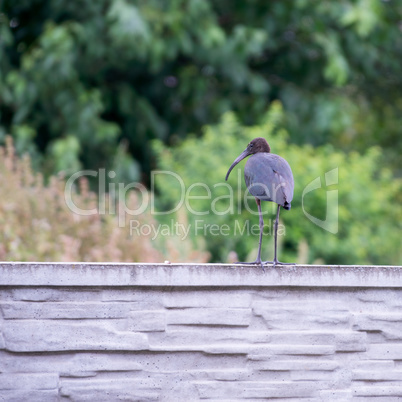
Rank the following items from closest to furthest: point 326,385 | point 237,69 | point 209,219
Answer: point 326,385
point 209,219
point 237,69

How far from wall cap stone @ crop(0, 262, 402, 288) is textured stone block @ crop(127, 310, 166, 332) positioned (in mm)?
146

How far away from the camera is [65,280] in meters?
2.89

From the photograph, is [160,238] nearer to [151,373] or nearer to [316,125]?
[151,373]

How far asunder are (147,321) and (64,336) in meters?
0.40

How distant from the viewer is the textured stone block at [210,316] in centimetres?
297

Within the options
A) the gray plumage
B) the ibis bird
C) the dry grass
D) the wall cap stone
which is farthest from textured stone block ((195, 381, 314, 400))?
the dry grass

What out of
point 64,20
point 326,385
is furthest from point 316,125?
point 326,385

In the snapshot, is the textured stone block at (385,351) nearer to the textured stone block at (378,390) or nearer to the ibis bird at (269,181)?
the textured stone block at (378,390)

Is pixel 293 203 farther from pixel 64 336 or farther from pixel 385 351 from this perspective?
pixel 64 336

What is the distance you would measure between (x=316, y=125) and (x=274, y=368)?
25.9 ft

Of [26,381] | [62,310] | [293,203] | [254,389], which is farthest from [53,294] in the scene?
[293,203]

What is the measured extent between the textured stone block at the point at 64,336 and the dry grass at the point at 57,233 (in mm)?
1756

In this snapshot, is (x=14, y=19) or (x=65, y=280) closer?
(x=65, y=280)

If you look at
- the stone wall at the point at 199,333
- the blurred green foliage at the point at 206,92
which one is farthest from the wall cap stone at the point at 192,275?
the blurred green foliage at the point at 206,92
